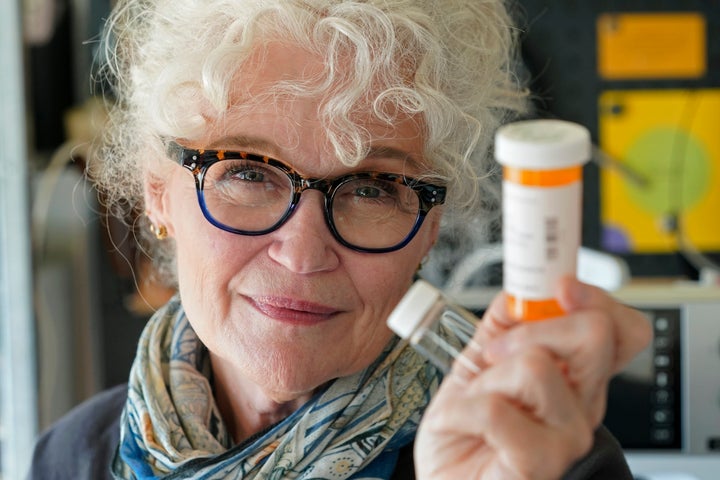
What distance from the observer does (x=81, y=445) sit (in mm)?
1403

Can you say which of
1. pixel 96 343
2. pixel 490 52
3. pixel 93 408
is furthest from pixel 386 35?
pixel 96 343

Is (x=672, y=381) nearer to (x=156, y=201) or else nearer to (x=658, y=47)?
(x=156, y=201)

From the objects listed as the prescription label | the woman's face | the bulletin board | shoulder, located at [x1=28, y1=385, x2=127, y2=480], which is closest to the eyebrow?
the woman's face

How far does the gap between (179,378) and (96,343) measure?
108cm

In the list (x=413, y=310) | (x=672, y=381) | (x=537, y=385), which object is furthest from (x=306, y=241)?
(x=672, y=381)

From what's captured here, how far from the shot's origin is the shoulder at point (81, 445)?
138cm

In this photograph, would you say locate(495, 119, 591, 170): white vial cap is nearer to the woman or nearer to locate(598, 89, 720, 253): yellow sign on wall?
the woman

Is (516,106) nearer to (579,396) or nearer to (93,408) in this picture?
(579,396)

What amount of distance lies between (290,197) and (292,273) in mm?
85

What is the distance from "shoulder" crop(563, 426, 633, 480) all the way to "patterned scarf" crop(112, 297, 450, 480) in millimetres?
254

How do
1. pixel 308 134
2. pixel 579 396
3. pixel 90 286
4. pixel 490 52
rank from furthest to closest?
pixel 90 286, pixel 490 52, pixel 308 134, pixel 579 396

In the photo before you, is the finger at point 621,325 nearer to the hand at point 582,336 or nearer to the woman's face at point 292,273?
the hand at point 582,336

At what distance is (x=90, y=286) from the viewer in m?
2.39

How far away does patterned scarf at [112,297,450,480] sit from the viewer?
3.93 feet
